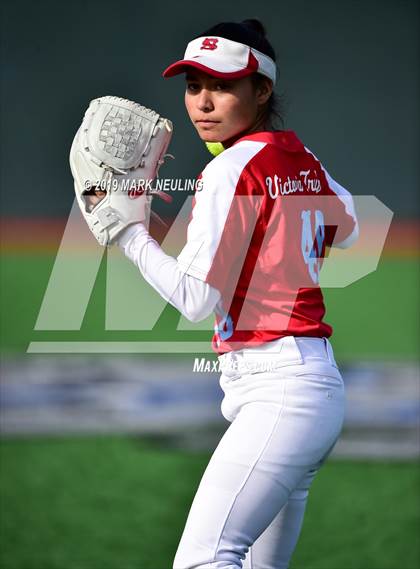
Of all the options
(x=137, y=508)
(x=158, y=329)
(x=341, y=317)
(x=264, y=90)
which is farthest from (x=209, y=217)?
(x=341, y=317)

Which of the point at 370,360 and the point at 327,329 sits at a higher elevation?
the point at 327,329

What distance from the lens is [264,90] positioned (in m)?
1.93

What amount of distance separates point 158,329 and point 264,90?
18.3 feet

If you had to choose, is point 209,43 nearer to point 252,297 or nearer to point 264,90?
point 264,90

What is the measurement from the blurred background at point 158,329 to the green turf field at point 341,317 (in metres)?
0.03

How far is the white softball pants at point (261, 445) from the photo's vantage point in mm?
1645

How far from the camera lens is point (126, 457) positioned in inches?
167

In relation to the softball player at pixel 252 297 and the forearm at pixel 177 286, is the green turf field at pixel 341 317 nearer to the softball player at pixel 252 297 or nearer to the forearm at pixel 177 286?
the softball player at pixel 252 297

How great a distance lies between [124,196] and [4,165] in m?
9.24

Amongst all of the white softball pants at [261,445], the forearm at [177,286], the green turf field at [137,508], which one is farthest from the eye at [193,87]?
the green turf field at [137,508]

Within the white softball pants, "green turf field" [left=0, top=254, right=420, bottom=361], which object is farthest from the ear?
"green turf field" [left=0, top=254, right=420, bottom=361]

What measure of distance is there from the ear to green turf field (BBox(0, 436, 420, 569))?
1.71 metres

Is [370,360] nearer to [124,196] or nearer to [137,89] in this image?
[124,196]

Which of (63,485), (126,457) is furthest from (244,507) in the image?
(126,457)
